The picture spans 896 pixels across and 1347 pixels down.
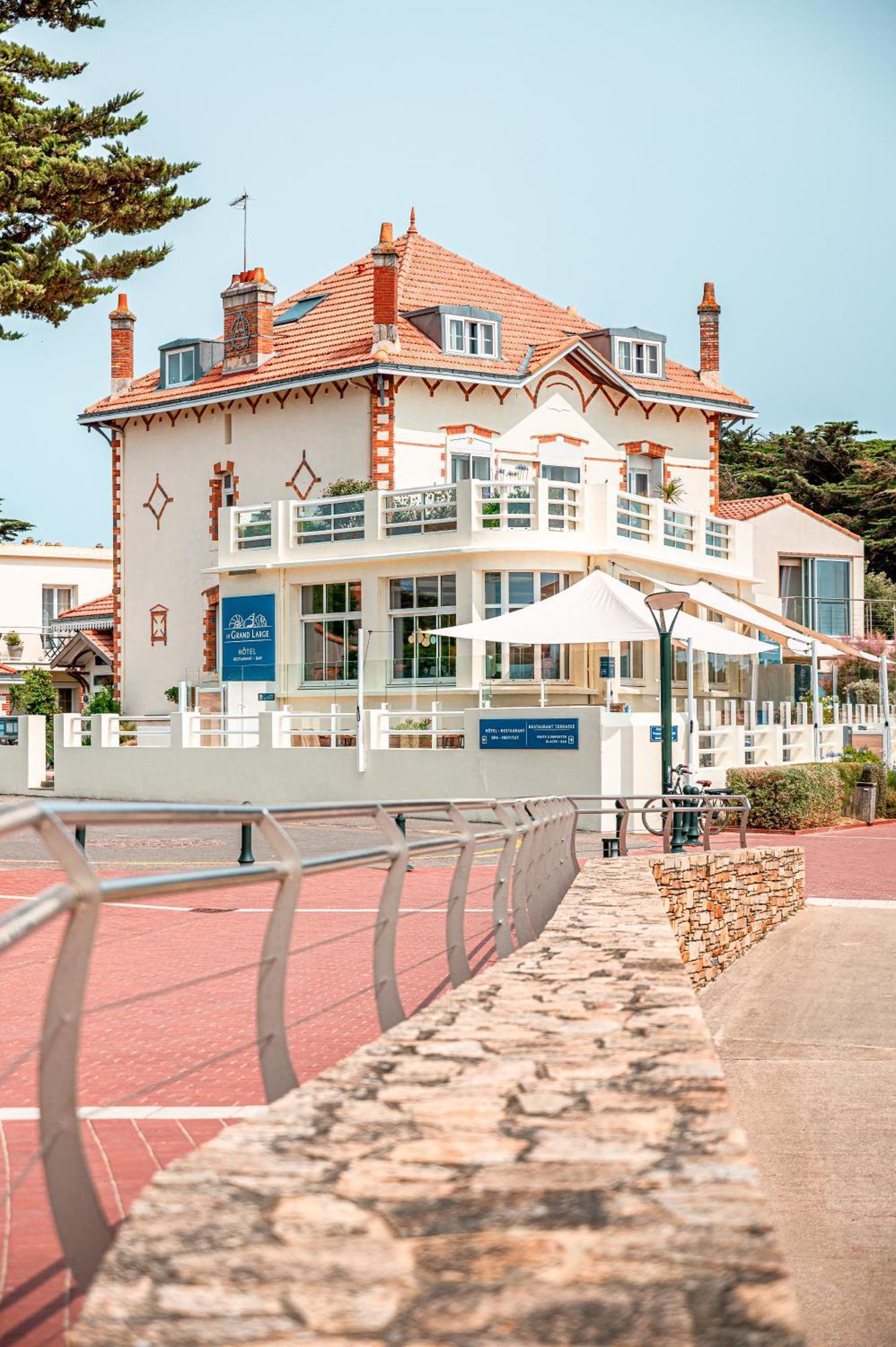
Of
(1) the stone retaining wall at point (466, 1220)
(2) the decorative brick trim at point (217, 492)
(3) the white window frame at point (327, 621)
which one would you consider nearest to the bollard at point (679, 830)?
(3) the white window frame at point (327, 621)

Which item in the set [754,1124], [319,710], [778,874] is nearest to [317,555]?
[319,710]

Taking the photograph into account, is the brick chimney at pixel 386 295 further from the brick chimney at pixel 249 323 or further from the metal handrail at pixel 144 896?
the metal handrail at pixel 144 896

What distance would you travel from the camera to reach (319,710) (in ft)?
105

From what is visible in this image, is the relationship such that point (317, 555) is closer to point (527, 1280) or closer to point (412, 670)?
point (412, 670)

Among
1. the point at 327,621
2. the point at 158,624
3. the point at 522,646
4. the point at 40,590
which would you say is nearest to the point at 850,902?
the point at 522,646

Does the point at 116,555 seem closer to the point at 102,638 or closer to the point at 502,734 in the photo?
the point at 102,638

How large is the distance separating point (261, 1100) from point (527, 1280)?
3.96 meters

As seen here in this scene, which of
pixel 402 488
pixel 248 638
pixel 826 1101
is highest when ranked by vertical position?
pixel 402 488

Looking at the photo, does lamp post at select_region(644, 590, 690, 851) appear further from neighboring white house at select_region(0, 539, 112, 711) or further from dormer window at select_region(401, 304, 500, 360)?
neighboring white house at select_region(0, 539, 112, 711)

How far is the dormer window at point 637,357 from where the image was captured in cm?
3869

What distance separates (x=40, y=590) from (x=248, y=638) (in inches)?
1239

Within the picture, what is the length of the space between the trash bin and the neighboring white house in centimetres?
3558

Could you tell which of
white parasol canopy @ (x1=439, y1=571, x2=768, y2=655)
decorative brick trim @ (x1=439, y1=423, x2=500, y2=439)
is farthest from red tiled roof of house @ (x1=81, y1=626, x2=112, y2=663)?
white parasol canopy @ (x1=439, y1=571, x2=768, y2=655)

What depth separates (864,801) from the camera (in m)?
29.1
